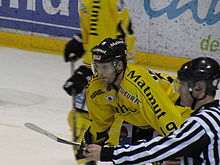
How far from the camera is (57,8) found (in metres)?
8.25

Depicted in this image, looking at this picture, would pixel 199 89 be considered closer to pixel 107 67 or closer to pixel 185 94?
pixel 185 94

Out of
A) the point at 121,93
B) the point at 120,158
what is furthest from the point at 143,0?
the point at 120,158

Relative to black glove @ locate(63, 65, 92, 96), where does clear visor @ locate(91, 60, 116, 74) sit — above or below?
above

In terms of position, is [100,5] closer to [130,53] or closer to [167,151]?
[130,53]

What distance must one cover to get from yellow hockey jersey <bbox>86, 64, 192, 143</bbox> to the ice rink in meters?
0.79

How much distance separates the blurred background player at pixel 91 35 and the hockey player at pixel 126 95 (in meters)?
0.34

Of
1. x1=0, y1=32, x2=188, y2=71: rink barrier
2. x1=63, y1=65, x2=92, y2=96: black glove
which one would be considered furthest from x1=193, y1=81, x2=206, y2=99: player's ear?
x1=0, y1=32, x2=188, y2=71: rink barrier

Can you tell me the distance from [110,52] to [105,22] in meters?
0.78

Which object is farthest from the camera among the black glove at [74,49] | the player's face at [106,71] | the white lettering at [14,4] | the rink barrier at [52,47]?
the white lettering at [14,4]

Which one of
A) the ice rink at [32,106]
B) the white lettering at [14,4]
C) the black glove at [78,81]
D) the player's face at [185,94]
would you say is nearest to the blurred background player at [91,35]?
the black glove at [78,81]

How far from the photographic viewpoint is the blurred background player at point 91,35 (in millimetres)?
4230

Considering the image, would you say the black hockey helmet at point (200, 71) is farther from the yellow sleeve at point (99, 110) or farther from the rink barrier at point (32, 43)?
the rink barrier at point (32, 43)

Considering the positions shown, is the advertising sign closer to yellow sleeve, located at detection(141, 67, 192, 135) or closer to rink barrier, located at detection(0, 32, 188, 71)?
rink barrier, located at detection(0, 32, 188, 71)

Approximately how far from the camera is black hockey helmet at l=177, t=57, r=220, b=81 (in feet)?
8.32
